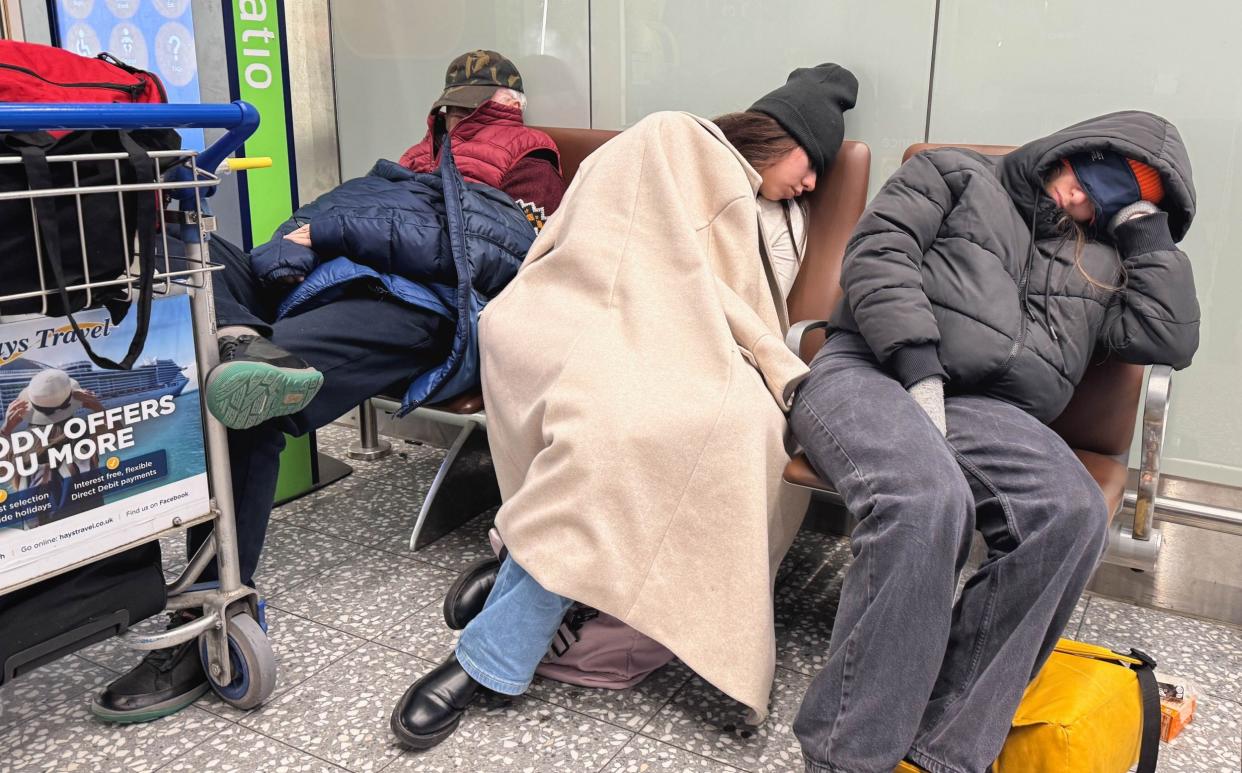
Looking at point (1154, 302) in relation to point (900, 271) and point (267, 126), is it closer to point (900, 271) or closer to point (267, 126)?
point (900, 271)

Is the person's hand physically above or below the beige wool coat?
above

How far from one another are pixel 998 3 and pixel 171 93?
232cm

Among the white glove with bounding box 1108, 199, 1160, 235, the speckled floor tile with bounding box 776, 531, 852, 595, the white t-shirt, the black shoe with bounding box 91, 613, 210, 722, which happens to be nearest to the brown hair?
the white t-shirt

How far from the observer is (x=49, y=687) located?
2066mm

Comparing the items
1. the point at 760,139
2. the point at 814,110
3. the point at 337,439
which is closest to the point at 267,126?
the point at 337,439

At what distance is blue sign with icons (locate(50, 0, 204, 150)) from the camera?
292cm

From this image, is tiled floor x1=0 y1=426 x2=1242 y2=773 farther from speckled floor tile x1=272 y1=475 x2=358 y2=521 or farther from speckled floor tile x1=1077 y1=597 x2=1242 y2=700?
speckled floor tile x1=272 y1=475 x2=358 y2=521

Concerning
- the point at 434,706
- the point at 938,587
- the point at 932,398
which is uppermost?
the point at 932,398

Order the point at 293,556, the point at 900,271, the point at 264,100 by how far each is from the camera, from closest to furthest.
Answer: the point at 900,271
the point at 293,556
the point at 264,100

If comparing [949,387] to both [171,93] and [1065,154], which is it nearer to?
[1065,154]

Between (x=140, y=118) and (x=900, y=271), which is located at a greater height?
(x=140, y=118)

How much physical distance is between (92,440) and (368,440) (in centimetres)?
184

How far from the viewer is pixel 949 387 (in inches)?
81.3

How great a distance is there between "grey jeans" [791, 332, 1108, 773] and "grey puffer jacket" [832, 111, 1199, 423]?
170 millimetres
